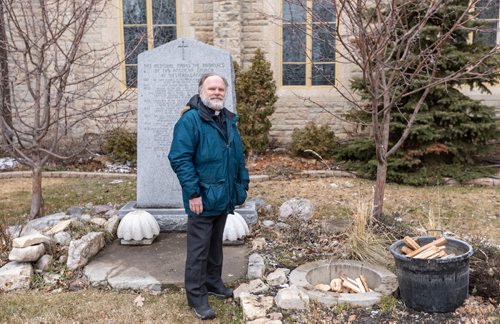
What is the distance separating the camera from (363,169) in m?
9.15

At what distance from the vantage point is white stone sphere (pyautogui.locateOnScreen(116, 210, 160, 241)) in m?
5.26

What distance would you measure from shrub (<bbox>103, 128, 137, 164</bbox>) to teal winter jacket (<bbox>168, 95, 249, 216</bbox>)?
268 inches

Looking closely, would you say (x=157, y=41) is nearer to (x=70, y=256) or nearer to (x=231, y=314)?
(x=70, y=256)

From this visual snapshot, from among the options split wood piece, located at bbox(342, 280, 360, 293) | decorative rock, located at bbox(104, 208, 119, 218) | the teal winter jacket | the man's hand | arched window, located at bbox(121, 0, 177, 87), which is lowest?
split wood piece, located at bbox(342, 280, 360, 293)

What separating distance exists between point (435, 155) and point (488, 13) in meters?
3.97

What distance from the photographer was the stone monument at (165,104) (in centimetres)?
586

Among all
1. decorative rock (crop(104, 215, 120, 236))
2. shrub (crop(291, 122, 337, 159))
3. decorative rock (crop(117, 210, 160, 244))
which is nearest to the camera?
decorative rock (crop(117, 210, 160, 244))

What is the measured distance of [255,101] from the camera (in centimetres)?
1026

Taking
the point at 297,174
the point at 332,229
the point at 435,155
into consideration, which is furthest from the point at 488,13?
the point at 332,229

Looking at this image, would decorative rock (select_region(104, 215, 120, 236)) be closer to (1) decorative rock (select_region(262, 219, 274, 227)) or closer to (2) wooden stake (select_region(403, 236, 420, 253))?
(1) decorative rock (select_region(262, 219, 274, 227))

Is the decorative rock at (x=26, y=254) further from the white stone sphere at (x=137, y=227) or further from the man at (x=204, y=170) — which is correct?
the man at (x=204, y=170)

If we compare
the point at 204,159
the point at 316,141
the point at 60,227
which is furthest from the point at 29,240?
the point at 316,141

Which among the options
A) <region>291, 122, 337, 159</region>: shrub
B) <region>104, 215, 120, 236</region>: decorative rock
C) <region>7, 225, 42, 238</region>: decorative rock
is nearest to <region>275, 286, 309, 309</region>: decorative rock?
<region>104, 215, 120, 236</region>: decorative rock

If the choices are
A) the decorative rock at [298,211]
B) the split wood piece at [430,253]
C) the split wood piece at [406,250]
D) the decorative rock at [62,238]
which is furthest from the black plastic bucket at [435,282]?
the decorative rock at [62,238]
